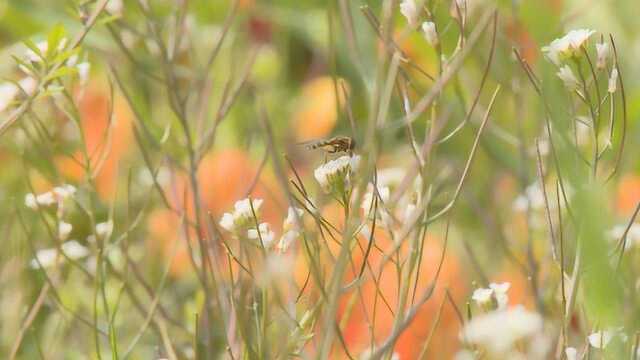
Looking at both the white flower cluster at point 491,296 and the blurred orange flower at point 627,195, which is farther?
the blurred orange flower at point 627,195

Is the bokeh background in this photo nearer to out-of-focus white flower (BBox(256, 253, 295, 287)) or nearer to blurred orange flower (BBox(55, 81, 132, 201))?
blurred orange flower (BBox(55, 81, 132, 201))

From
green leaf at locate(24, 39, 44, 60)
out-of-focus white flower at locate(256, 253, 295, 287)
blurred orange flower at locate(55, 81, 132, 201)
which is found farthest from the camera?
blurred orange flower at locate(55, 81, 132, 201)

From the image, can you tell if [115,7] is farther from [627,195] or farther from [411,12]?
[627,195]

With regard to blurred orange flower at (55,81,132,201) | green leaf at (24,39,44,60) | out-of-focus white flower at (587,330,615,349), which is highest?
blurred orange flower at (55,81,132,201)

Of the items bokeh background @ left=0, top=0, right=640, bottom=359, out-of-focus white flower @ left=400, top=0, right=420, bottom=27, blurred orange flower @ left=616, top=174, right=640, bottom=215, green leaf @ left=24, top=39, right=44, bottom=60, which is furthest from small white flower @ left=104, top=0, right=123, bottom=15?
blurred orange flower @ left=616, top=174, right=640, bottom=215

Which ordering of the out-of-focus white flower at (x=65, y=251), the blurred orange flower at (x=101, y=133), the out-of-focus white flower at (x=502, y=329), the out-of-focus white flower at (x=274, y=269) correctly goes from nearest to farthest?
the out-of-focus white flower at (x=502, y=329) < the out-of-focus white flower at (x=274, y=269) < the out-of-focus white flower at (x=65, y=251) < the blurred orange flower at (x=101, y=133)

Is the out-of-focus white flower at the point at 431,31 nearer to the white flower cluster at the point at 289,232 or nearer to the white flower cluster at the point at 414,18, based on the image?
the white flower cluster at the point at 414,18

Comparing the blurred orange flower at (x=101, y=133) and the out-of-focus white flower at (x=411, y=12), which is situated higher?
the blurred orange flower at (x=101, y=133)

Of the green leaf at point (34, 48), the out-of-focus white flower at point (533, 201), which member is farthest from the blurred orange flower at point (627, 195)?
the green leaf at point (34, 48)

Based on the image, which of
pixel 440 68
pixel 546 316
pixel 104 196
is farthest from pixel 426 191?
pixel 104 196
